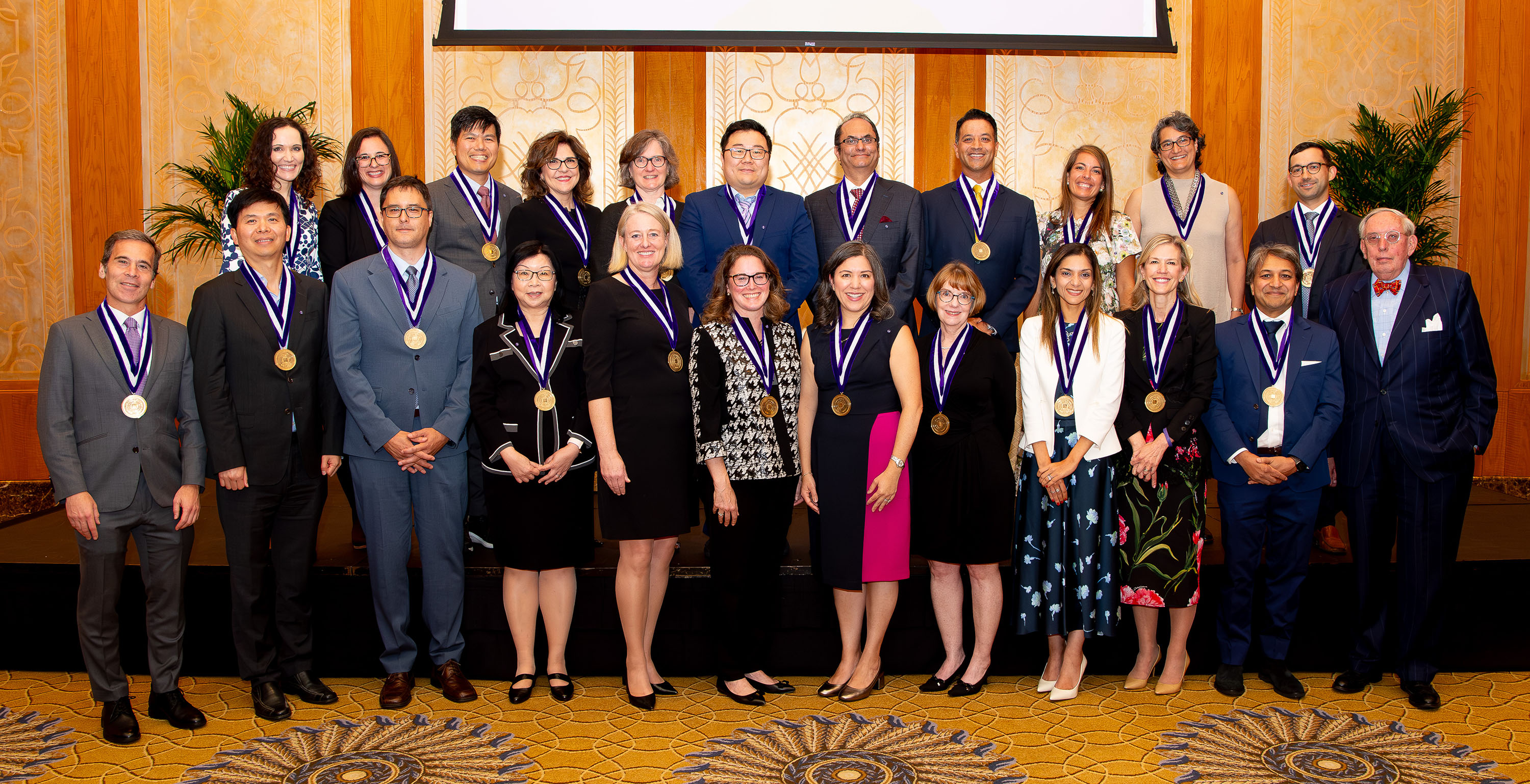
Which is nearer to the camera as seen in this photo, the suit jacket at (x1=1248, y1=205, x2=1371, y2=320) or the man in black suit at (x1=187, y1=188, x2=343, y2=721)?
the man in black suit at (x1=187, y1=188, x2=343, y2=721)

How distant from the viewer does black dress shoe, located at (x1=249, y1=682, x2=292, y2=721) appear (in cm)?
310

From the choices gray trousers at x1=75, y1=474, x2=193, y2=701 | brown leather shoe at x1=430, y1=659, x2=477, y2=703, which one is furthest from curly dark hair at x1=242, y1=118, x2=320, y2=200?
brown leather shoe at x1=430, y1=659, x2=477, y2=703

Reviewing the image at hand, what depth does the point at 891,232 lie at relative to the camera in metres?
3.75

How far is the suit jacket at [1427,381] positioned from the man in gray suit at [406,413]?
300 centimetres

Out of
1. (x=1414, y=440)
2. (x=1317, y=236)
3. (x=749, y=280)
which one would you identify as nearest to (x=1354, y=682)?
(x=1414, y=440)

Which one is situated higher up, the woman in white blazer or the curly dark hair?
the curly dark hair

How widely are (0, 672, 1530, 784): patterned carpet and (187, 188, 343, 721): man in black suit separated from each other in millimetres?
248

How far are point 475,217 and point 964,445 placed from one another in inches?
79.4

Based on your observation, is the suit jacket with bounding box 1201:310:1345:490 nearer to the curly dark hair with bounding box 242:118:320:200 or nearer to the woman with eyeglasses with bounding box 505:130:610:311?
the woman with eyeglasses with bounding box 505:130:610:311

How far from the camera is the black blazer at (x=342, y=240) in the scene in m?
3.64

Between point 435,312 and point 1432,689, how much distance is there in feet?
11.6

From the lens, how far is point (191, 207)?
569 cm

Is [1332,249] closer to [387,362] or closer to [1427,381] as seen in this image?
[1427,381]

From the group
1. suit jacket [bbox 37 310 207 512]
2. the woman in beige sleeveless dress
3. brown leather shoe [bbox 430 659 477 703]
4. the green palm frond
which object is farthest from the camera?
the green palm frond
